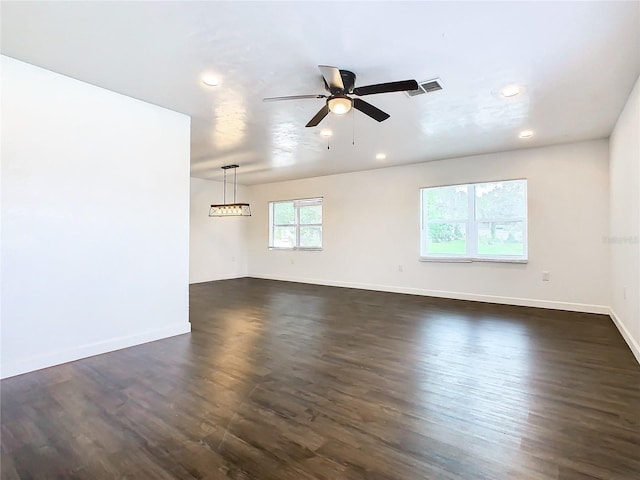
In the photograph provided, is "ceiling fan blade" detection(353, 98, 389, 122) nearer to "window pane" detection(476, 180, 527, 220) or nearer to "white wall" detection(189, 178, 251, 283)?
"window pane" detection(476, 180, 527, 220)

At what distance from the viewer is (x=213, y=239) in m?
8.49

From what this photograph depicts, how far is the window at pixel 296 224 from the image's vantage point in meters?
8.10

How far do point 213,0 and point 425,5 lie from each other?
1.23 metres

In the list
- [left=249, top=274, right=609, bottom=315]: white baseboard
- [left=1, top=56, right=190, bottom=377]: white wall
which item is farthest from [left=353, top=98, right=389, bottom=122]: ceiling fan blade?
[left=249, top=274, right=609, bottom=315]: white baseboard

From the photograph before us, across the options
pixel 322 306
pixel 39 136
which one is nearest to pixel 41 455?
pixel 39 136

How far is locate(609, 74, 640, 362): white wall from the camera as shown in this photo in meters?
3.07

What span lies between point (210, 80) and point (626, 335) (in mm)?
4826

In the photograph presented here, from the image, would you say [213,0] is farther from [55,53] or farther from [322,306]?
[322,306]

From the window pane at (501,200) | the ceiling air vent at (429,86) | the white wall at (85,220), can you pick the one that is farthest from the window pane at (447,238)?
the white wall at (85,220)

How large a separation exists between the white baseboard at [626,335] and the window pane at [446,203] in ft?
8.01

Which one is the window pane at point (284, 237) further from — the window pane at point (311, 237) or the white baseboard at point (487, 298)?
the white baseboard at point (487, 298)

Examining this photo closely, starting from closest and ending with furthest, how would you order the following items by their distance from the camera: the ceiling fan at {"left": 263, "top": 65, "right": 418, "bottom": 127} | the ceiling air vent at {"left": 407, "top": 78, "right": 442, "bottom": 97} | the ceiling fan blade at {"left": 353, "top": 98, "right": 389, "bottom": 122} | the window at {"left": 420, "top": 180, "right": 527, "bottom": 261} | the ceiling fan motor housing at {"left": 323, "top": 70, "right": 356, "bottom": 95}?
the ceiling fan at {"left": 263, "top": 65, "right": 418, "bottom": 127} < the ceiling fan motor housing at {"left": 323, "top": 70, "right": 356, "bottom": 95} < the ceiling fan blade at {"left": 353, "top": 98, "right": 389, "bottom": 122} < the ceiling air vent at {"left": 407, "top": 78, "right": 442, "bottom": 97} < the window at {"left": 420, "top": 180, "right": 527, "bottom": 261}

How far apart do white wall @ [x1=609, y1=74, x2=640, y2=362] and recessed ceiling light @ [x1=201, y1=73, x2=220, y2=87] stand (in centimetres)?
362

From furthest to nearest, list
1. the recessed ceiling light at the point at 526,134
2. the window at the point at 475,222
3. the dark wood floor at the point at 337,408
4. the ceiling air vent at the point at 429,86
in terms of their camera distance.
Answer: the window at the point at 475,222
the recessed ceiling light at the point at 526,134
the ceiling air vent at the point at 429,86
the dark wood floor at the point at 337,408
